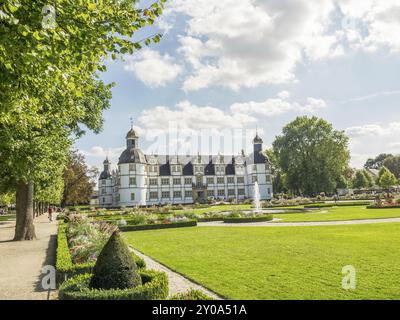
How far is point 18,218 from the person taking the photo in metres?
21.3

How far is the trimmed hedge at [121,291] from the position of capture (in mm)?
6879

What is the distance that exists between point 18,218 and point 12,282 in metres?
11.4

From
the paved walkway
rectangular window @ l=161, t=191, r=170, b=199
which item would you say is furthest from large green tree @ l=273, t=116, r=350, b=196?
the paved walkway

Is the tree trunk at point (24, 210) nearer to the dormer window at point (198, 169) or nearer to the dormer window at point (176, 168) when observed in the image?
the dormer window at point (176, 168)

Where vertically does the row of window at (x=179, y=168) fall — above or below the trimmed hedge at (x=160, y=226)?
above

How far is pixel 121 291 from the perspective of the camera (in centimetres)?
698

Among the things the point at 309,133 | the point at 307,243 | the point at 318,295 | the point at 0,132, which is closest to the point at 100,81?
the point at 0,132

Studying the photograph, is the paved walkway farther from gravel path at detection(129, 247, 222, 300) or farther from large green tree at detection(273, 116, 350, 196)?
large green tree at detection(273, 116, 350, 196)

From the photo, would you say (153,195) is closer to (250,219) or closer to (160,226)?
(160,226)

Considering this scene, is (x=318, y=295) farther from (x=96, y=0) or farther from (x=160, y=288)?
(x=96, y=0)

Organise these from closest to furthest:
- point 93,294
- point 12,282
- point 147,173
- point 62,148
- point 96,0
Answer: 1. point 93,294
2. point 96,0
3. point 12,282
4. point 62,148
5. point 147,173

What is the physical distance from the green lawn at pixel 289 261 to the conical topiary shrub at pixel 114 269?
2.27m

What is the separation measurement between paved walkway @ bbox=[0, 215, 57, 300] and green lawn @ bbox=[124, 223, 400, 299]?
13.3 feet

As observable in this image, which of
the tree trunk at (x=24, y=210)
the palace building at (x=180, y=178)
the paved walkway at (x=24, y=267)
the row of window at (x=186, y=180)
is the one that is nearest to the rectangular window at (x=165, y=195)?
the palace building at (x=180, y=178)
